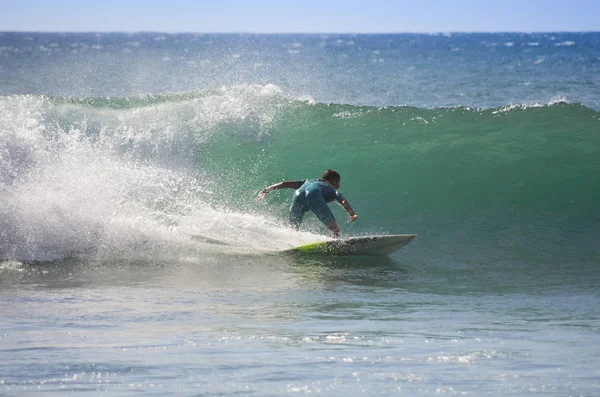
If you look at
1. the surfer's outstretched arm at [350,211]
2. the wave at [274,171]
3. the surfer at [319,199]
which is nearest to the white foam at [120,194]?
the wave at [274,171]

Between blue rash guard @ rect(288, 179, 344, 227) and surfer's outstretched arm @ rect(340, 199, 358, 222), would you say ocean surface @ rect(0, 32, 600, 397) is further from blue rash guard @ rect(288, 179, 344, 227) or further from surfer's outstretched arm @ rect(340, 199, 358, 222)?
surfer's outstretched arm @ rect(340, 199, 358, 222)

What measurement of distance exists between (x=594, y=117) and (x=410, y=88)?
20.8m

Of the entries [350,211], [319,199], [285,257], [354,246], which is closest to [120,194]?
Answer: [285,257]

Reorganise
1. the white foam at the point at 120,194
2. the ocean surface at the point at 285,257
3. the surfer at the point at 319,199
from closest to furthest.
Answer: the ocean surface at the point at 285,257 → the white foam at the point at 120,194 → the surfer at the point at 319,199

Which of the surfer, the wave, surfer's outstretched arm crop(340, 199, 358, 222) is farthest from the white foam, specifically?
surfer's outstretched arm crop(340, 199, 358, 222)

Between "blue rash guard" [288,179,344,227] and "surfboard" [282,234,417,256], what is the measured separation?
43 centimetres

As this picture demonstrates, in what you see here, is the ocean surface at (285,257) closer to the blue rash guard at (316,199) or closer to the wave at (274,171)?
the wave at (274,171)

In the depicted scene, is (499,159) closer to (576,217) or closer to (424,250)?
(576,217)

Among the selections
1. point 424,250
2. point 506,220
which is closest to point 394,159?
point 506,220

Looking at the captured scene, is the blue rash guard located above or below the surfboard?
above

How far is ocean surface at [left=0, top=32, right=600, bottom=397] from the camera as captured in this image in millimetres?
5391

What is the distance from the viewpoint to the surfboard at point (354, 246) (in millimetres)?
10023

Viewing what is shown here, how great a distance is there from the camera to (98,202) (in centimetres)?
1080

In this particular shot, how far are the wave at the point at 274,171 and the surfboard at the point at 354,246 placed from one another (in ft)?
1.46
